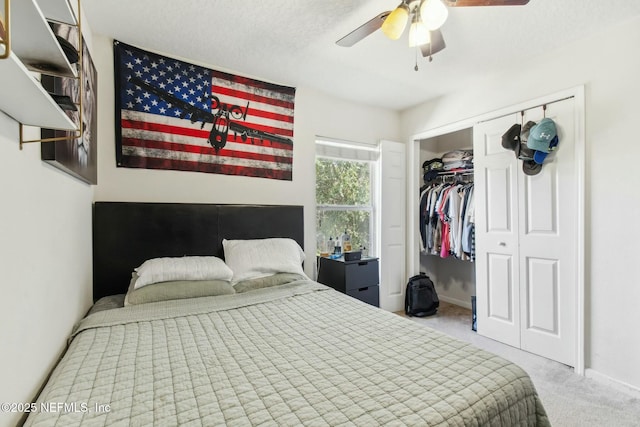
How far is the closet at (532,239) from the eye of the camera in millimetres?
2293

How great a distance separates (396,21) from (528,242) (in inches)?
85.2

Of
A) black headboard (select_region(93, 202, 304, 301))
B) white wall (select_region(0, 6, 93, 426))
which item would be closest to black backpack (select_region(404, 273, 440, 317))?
black headboard (select_region(93, 202, 304, 301))

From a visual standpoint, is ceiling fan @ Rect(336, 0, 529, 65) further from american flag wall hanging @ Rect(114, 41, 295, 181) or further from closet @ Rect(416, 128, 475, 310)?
closet @ Rect(416, 128, 475, 310)

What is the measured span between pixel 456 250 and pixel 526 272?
803mm

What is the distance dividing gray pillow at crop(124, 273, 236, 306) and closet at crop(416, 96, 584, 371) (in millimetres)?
2445

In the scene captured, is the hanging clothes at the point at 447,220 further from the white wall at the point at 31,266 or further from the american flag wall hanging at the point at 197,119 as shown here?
the white wall at the point at 31,266

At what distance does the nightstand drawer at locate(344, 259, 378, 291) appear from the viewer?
9.61 feet

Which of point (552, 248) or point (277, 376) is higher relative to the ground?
point (552, 248)

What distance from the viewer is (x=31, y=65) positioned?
0.92 metres

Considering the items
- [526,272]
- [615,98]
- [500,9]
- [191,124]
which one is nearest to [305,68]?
[191,124]

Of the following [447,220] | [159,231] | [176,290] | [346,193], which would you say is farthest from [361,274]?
[159,231]

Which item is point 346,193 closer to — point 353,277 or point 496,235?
point 353,277

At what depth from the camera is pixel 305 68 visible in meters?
2.71

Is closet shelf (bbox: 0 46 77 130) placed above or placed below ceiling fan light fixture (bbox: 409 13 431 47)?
below
